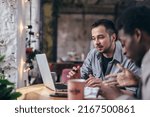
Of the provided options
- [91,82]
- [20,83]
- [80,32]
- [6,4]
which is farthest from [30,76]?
[80,32]

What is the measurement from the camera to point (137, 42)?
163 centimetres

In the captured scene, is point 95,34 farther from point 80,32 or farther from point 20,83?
point 80,32

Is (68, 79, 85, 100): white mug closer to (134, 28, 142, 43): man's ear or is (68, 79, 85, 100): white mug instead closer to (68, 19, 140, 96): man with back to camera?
(134, 28, 142, 43): man's ear

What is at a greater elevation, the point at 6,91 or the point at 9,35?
the point at 9,35

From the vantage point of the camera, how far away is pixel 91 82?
1.87m

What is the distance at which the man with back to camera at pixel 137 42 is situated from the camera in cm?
161

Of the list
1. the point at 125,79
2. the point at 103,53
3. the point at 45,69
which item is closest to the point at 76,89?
the point at 125,79

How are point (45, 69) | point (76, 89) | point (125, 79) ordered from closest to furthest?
point (76, 89), point (125, 79), point (45, 69)

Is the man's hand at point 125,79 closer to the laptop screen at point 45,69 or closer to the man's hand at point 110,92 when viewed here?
the man's hand at point 110,92

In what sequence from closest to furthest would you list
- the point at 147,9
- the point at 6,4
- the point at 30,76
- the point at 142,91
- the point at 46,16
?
the point at 142,91 → the point at 147,9 → the point at 6,4 → the point at 30,76 → the point at 46,16

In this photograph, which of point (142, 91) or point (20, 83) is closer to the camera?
point (142, 91)

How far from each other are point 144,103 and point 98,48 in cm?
56

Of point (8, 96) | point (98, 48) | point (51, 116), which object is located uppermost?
point (98, 48)

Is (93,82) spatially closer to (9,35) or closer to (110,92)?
(110,92)
